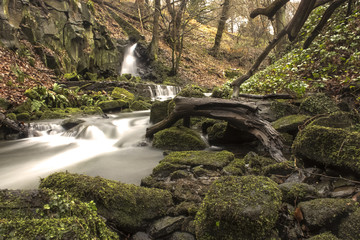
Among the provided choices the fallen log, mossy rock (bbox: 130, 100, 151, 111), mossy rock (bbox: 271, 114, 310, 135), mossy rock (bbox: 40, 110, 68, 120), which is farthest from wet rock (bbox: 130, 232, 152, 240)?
mossy rock (bbox: 130, 100, 151, 111)

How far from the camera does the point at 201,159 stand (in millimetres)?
4168

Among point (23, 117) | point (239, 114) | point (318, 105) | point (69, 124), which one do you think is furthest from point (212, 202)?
point (23, 117)

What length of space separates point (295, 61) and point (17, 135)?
10035mm

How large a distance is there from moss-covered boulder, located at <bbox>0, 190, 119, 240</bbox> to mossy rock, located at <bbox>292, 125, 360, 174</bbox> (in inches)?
112

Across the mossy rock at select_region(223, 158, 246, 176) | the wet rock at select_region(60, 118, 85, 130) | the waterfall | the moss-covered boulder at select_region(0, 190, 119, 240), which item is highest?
the waterfall

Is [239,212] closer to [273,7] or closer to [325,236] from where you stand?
[325,236]

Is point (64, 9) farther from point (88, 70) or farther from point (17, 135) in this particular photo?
point (17, 135)

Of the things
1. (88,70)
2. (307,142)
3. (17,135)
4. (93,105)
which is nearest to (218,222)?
(307,142)

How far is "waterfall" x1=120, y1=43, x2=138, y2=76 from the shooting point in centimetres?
2027

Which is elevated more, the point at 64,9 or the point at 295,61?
the point at 64,9

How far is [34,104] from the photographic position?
9.23 m

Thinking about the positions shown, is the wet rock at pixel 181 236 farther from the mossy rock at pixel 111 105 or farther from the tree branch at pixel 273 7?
the mossy rock at pixel 111 105

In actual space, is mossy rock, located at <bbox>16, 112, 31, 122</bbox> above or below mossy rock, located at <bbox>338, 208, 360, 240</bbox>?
above

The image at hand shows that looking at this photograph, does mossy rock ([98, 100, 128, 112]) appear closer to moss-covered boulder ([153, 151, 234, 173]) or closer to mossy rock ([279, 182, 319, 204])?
moss-covered boulder ([153, 151, 234, 173])
